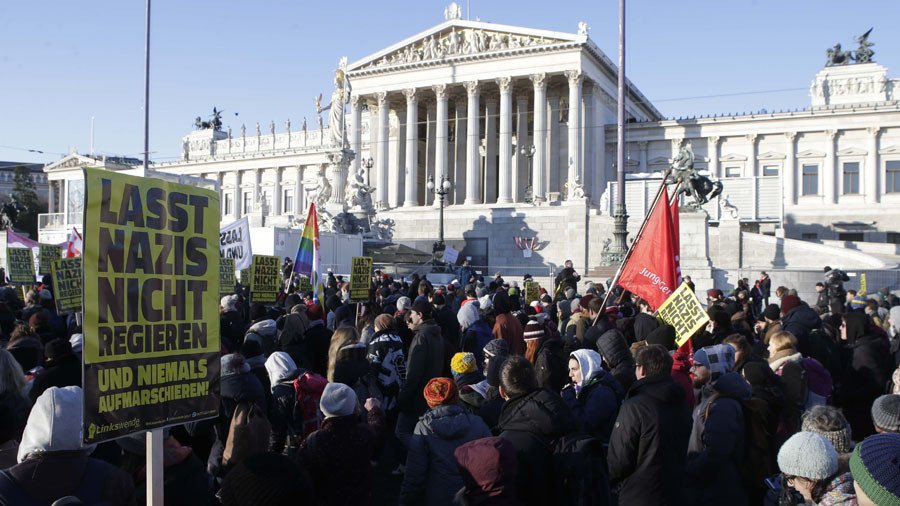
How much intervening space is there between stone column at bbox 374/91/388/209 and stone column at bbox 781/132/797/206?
2563cm

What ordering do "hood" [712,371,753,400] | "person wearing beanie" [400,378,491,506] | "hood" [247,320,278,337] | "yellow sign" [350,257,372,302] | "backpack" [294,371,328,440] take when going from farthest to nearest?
"yellow sign" [350,257,372,302] < "hood" [247,320,278,337] < "backpack" [294,371,328,440] < "hood" [712,371,753,400] < "person wearing beanie" [400,378,491,506]

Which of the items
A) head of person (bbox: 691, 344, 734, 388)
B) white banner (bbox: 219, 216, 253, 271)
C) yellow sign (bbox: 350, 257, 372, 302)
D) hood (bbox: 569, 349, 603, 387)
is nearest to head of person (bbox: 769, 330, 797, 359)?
head of person (bbox: 691, 344, 734, 388)

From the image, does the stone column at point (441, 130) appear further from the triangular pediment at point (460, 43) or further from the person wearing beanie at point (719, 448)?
the person wearing beanie at point (719, 448)

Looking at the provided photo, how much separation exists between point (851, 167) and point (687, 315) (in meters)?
48.9

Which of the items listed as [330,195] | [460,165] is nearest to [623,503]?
[330,195]

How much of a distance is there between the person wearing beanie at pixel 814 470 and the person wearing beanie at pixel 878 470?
1.89 ft

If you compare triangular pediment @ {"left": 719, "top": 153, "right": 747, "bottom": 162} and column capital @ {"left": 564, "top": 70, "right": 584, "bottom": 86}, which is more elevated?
column capital @ {"left": 564, "top": 70, "right": 584, "bottom": 86}

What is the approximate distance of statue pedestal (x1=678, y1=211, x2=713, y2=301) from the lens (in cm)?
2352

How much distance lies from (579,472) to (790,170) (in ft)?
171

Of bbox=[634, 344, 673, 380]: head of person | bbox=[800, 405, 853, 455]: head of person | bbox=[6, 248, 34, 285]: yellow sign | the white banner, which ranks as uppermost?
the white banner

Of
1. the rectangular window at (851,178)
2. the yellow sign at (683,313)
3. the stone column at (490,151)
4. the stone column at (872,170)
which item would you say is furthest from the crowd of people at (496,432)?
the rectangular window at (851,178)

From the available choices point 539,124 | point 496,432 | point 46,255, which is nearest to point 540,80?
point 539,124

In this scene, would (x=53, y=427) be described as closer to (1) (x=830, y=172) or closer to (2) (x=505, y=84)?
(2) (x=505, y=84)

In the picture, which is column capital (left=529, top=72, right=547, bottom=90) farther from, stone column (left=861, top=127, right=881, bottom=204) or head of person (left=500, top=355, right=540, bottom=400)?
head of person (left=500, top=355, right=540, bottom=400)
